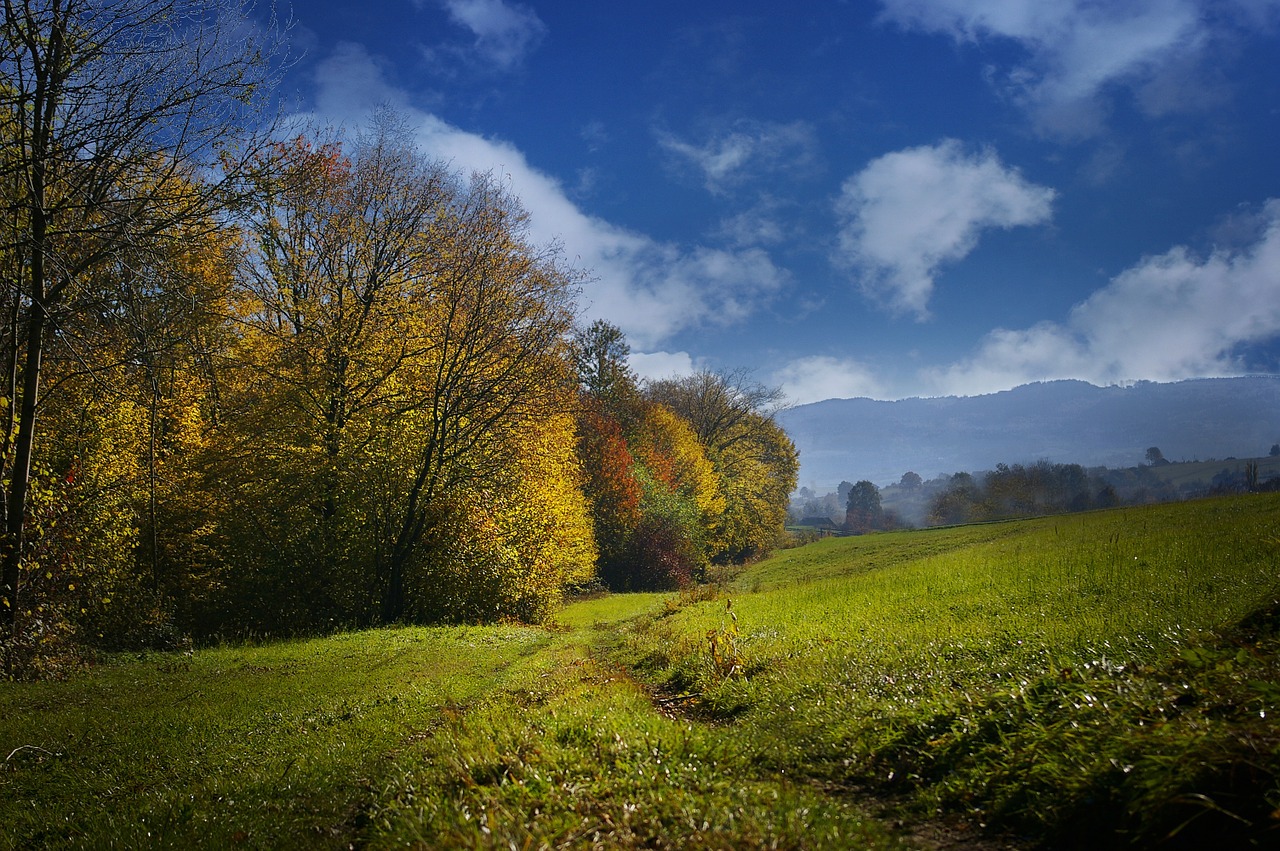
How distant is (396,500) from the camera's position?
2453 centimetres

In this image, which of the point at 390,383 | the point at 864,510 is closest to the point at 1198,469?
the point at 864,510

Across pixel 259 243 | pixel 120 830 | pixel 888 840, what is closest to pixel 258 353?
pixel 259 243

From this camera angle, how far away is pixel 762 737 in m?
6.97

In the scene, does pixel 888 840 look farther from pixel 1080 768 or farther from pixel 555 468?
pixel 555 468

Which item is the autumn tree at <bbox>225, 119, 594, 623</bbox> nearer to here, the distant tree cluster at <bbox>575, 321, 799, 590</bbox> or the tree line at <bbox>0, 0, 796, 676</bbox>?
the tree line at <bbox>0, 0, 796, 676</bbox>

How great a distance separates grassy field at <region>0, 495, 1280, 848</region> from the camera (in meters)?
4.41

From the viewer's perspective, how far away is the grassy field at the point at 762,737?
4.41 meters

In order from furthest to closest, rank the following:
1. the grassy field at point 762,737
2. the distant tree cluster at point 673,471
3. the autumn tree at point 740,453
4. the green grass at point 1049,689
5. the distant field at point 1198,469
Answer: the distant field at point 1198,469, the autumn tree at point 740,453, the distant tree cluster at point 673,471, the grassy field at point 762,737, the green grass at point 1049,689

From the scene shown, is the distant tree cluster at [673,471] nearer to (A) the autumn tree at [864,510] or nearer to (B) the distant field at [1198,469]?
(A) the autumn tree at [864,510]

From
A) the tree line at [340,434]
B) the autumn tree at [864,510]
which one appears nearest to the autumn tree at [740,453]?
the tree line at [340,434]

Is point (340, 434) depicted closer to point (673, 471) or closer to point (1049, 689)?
point (1049, 689)

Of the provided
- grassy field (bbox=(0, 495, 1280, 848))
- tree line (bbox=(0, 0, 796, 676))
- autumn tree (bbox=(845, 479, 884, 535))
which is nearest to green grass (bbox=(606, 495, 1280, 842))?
grassy field (bbox=(0, 495, 1280, 848))

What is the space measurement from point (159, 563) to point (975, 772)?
2469 cm

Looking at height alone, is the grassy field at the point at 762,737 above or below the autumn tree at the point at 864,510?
above
